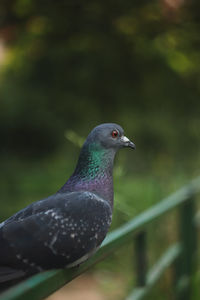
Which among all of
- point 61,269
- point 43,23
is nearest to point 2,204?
point 43,23

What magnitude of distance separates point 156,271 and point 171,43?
2.16 metres

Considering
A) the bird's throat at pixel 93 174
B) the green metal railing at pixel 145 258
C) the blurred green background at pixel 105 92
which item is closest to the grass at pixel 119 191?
the blurred green background at pixel 105 92

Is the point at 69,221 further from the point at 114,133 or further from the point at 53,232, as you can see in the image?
the point at 114,133

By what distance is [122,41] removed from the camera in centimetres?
427

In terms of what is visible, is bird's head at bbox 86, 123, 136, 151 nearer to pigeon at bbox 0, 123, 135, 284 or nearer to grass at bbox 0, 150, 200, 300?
pigeon at bbox 0, 123, 135, 284

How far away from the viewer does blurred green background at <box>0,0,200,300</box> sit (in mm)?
3959

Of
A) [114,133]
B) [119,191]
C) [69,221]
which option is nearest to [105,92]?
[119,191]

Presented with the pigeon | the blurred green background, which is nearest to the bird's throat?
the pigeon

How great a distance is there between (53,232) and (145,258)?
4.05 ft

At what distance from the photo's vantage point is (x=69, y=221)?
4.76 ft

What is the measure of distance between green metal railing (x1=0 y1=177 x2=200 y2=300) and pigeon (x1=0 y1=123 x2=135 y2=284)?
6 cm

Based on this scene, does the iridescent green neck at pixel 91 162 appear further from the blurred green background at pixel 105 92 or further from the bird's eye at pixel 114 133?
the blurred green background at pixel 105 92

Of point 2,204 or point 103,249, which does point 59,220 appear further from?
point 2,204

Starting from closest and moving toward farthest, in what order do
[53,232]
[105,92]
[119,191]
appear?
[53,232], [119,191], [105,92]
